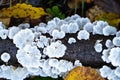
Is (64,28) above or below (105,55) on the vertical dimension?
above

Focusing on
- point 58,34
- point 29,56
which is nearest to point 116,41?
point 58,34

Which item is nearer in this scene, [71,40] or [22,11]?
[71,40]

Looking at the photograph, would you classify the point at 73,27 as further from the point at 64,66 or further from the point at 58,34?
the point at 64,66

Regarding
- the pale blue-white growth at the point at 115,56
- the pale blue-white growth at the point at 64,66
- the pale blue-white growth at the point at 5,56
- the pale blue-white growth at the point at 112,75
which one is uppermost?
the pale blue-white growth at the point at 115,56

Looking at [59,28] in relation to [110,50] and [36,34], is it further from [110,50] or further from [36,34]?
[110,50]

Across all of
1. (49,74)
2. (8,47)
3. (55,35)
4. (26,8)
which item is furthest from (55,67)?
(26,8)

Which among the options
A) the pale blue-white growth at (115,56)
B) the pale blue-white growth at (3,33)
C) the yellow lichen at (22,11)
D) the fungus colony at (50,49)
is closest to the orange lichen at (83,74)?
the fungus colony at (50,49)

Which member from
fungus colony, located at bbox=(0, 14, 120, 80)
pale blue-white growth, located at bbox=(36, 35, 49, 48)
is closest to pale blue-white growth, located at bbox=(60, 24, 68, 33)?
fungus colony, located at bbox=(0, 14, 120, 80)

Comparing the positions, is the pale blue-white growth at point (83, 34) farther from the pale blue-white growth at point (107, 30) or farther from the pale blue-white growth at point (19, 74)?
the pale blue-white growth at point (19, 74)
